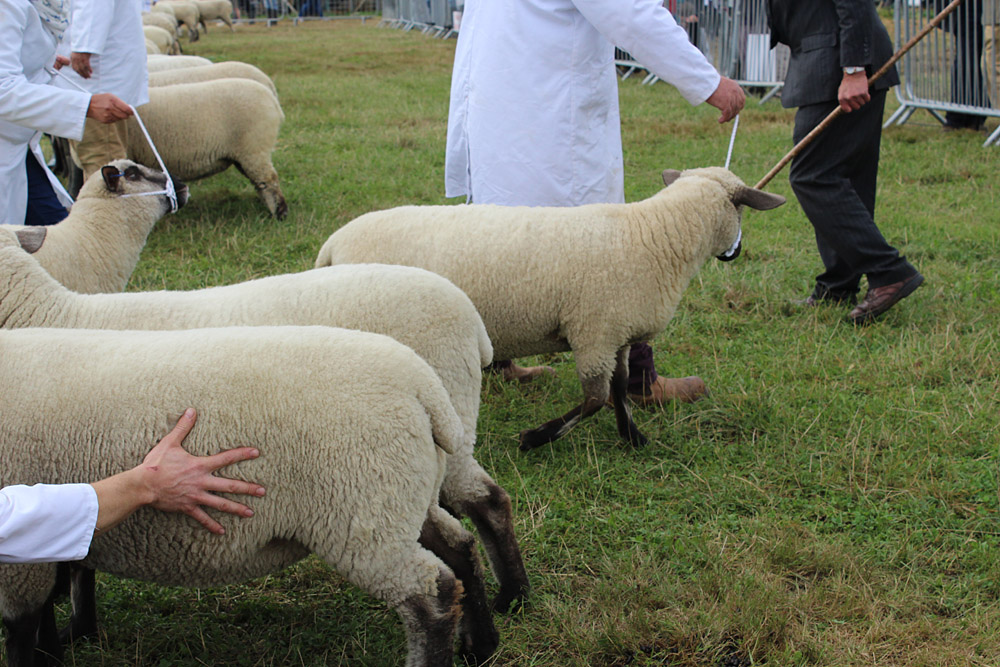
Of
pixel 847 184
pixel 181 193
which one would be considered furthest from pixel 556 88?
pixel 847 184

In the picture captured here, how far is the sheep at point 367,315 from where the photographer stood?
238 centimetres

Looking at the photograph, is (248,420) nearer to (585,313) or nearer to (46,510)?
(46,510)

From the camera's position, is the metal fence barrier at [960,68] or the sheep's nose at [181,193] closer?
the sheep's nose at [181,193]

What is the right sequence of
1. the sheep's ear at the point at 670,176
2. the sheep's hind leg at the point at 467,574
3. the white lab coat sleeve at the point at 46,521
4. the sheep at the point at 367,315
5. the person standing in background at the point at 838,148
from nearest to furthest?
the white lab coat sleeve at the point at 46,521 < the sheep's hind leg at the point at 467,574 < the sheep at the point at 367,315 < the sheep's ear at the point at 670,176 < the person standing in background at the point at 838,148

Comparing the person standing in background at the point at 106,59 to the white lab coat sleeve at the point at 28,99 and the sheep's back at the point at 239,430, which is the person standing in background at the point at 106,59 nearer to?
the white lab coat sleeve at the point at 28,99

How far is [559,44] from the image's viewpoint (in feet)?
10.7

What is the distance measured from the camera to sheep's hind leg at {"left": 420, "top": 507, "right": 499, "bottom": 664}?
88.2 inches

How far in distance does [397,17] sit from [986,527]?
26604 millimetres

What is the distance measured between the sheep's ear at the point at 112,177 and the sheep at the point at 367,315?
0.80 m

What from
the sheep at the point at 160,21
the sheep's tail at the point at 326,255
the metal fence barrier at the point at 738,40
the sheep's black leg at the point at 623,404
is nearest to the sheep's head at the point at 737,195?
the sheep's black leg at the point at 623,404

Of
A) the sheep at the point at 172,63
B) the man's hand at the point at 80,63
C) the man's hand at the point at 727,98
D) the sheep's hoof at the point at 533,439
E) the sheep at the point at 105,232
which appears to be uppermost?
the man's hand at the point at 80,63

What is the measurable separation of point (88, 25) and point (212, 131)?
132cm

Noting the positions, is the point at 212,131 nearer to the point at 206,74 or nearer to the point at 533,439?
the point at 206,74

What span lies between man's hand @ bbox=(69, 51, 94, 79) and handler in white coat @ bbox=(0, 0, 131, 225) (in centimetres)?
114
